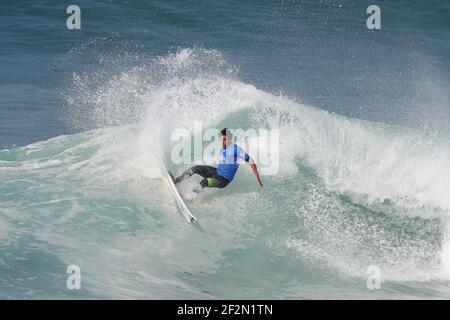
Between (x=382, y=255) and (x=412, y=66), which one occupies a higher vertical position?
(x=412, y=66)

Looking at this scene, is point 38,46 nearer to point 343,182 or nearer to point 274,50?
point 274,50

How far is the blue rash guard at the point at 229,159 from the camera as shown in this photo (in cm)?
1058

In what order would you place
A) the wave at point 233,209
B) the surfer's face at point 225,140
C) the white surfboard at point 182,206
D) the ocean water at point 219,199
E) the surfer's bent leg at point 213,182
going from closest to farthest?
the ocean water at point 219,199, the wave at point 233,209, the white surfboard at point 182,206, the surfer's face at point 225,140, the surfer's bent leg at point 213,182

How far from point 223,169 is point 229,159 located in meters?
0.19

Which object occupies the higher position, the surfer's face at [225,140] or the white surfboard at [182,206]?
the surfer's face at [225,140]

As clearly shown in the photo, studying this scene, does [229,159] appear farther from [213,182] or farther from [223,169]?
[213,182]

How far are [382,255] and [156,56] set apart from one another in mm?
15753

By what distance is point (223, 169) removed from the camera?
10711mm

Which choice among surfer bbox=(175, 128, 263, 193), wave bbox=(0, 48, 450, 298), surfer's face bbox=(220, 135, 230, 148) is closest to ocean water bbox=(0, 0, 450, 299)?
wave bbox=(0, 48, 450, 298)

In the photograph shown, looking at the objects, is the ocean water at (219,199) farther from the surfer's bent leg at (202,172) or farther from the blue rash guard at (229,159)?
the blue rash guard at (229,159)

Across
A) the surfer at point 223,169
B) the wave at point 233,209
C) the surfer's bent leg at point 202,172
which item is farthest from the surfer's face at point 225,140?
the wave at point 233,209

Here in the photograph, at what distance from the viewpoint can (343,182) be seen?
1166 centimetres
